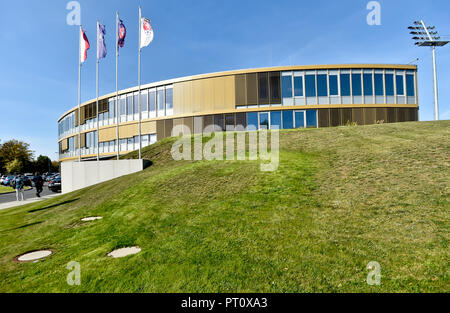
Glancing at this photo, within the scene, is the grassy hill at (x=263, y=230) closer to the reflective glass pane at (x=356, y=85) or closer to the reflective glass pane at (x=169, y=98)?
the reflective glass pane at (x=356, y=85)

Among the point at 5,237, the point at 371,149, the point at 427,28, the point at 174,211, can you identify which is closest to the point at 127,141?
the point at 5,237

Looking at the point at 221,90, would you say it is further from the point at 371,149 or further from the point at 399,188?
the point at 399,188

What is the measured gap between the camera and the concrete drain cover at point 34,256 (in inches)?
222

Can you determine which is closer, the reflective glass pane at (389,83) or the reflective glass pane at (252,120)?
the reflective glass pane at (389,83)

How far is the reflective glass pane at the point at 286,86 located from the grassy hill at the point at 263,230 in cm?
1682

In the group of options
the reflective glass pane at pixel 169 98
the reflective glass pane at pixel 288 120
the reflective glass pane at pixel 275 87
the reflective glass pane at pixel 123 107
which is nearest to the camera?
the reflective glass pane at pixel 288 120

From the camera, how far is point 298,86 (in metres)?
26.6

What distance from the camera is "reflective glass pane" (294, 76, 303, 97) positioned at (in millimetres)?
26453

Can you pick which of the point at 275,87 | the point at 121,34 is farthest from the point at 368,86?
the point at 121,34

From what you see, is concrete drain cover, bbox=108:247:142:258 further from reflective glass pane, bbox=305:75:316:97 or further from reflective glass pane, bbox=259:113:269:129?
reflective glass pane, bbox=305:75:316:97

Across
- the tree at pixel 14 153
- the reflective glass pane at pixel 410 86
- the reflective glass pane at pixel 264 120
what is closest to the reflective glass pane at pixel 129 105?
the reflective glass pane at pixel 264 120

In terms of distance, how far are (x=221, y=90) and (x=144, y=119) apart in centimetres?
1188
